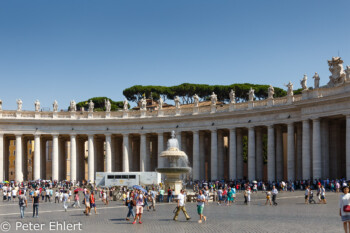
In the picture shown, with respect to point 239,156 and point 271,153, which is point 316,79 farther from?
point 239,156

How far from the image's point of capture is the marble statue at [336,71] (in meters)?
56.6

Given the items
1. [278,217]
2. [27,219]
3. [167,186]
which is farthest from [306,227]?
[167,186]

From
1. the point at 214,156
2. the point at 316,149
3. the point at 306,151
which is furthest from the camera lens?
the point at 214,156

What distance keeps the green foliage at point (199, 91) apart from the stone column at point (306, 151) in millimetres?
60642

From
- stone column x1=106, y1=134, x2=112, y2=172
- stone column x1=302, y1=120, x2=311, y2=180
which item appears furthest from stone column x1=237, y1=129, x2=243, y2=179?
stone column x1=106, y1=134, x2=112, y2=172

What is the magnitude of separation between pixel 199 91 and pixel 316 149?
7544 cm

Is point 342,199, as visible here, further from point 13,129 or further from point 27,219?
point 13,129

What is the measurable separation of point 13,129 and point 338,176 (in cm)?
4601

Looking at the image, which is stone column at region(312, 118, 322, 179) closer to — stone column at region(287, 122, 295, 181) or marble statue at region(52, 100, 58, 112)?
stone column at region(287, 122, 295, 181)

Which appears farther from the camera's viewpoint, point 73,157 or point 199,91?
point 199,91

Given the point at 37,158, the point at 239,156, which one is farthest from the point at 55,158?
the point at 239,156

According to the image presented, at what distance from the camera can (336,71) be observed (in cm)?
5744

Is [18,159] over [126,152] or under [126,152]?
under

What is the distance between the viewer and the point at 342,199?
724 inches
